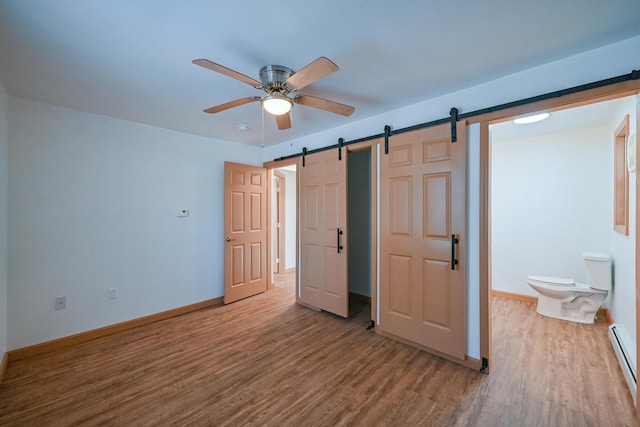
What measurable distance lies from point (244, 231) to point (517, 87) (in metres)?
3.52

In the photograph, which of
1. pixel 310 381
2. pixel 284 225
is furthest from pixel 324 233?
pixel 284 225

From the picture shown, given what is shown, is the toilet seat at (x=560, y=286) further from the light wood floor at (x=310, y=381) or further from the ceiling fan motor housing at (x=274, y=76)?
the ceiling fan motor housing at (x=274, y=76)

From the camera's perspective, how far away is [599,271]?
296 centimetres

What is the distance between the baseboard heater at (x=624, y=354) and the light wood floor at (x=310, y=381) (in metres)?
0.07

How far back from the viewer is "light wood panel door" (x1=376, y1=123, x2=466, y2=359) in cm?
224

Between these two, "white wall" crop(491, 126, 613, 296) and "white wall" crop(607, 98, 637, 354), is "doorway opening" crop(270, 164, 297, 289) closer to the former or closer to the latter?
"white wall" crop(491, 126, 613, 296)

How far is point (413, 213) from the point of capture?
8.20ft

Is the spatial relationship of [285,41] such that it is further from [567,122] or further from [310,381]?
[567,122]

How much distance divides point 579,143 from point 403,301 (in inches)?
125

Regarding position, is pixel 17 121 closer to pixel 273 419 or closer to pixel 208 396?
pixel 208 396

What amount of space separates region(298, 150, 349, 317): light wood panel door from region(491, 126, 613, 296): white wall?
8.55 ft

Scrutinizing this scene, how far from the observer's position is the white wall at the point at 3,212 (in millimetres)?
2191

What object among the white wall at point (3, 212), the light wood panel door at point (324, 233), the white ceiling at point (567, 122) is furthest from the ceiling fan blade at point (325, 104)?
the white wall at point (3, 212)

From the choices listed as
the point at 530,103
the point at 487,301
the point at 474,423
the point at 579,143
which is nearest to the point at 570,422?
the point at 474,423
